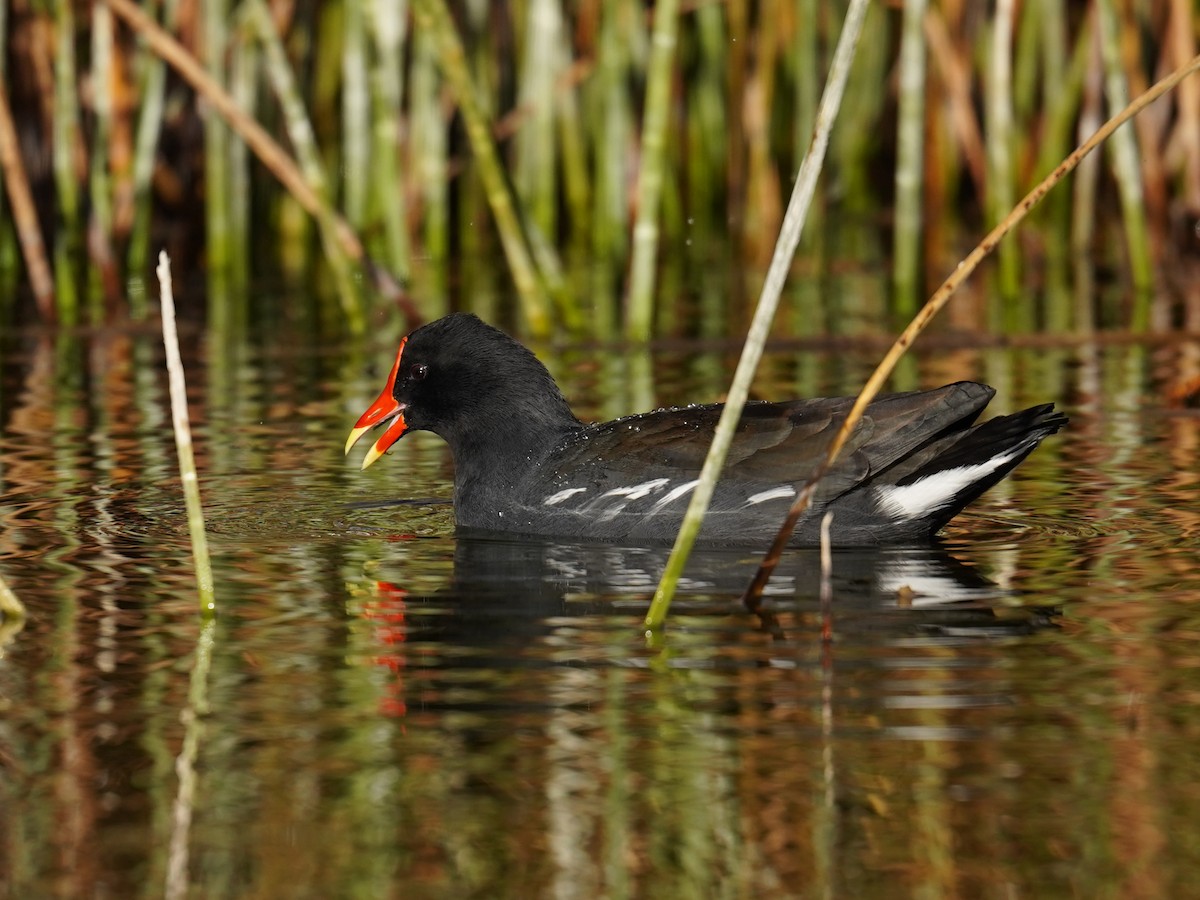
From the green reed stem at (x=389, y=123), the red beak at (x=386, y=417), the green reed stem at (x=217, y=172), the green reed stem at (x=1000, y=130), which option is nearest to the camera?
the red beak at (x=386, y=417)

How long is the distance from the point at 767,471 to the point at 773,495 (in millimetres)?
62

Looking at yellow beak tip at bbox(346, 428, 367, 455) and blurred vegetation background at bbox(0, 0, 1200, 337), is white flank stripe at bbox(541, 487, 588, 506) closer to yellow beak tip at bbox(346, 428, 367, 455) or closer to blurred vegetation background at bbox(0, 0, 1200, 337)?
yellow beak tip at bbox(346, 428, 367, 455)

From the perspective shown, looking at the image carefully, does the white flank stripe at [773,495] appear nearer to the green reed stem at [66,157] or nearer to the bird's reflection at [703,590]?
the bird's reflection at [703,590]

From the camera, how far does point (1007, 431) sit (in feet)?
18.8

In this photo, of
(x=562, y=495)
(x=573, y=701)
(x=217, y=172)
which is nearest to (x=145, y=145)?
(x=217, y=172)

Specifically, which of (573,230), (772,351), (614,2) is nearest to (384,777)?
(772,351)

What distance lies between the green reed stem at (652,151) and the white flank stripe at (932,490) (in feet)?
9.43

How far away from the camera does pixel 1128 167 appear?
10312 millimetres

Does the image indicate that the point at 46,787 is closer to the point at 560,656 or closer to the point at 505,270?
the point at 560,656

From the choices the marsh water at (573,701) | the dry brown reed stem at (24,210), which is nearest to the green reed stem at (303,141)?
the dry brown reed stem at (24,210)

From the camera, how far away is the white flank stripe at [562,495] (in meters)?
6.06

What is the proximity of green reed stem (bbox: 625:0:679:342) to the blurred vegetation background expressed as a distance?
35 cm

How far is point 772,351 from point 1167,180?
14.2ft

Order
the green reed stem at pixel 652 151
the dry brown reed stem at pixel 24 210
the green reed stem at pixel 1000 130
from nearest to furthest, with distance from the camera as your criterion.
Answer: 1. the green reed stem at pixel 652 151
2. the dry brown reed stem at pixel 24 210
3. the green reed stem at pixel 1000 130
